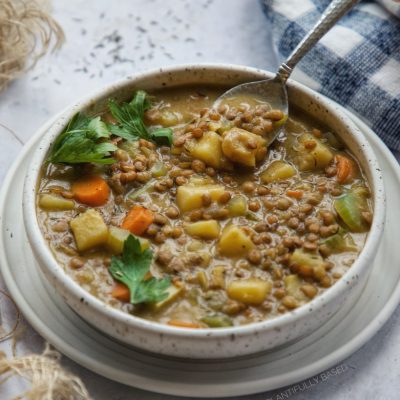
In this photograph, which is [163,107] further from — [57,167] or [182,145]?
[57,167]

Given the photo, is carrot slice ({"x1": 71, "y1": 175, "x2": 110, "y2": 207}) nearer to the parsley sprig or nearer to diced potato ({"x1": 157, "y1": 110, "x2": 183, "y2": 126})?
the parsley sprig

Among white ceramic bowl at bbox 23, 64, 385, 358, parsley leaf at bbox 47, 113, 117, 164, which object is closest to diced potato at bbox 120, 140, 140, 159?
parsley leaf at bbox 47, 113, 117, 164

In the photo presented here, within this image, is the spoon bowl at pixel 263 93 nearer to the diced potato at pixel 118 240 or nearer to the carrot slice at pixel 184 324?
the diced potato at pixel 118 240

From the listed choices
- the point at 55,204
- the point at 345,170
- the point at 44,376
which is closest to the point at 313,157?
the point at 345,170

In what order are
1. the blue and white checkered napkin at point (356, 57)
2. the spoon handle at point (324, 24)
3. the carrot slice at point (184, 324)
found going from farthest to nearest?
the blue and white checkered napkin at point (356, 57) → the spoon handle at point (324, 24) → the carrot slice at point (184, 324)

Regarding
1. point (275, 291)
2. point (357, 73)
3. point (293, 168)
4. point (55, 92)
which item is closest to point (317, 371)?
point (275, 291)

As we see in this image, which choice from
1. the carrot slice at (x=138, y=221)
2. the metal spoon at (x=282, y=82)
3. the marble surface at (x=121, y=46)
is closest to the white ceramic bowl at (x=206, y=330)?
the carrot slice at (x=138, y=221)

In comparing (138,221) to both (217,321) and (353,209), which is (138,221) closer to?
(217,321)
